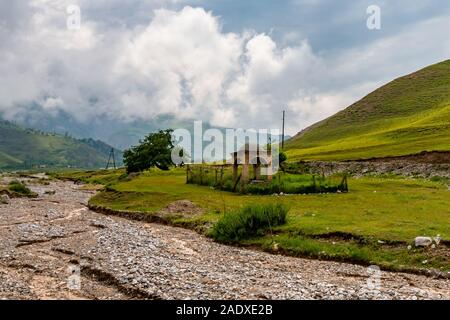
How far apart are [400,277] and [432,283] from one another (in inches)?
62.0

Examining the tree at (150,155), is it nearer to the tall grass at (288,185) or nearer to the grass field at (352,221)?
the tall grass at (288,185)

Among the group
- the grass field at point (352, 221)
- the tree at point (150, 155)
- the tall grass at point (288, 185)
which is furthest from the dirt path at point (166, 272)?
the tree at point (150, 155)

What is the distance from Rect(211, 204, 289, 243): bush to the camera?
35750 mm

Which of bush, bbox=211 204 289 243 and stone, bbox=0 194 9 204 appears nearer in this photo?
bush, bbox=211 204 289 243

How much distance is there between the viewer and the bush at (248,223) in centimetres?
3575

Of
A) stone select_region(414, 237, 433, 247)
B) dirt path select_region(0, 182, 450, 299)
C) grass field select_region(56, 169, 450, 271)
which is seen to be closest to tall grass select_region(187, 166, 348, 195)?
grass field select_region(56, 169, 450, 271)

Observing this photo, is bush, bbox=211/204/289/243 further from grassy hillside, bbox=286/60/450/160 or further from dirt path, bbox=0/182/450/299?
grassy hillside, bbox=286/60/450/160

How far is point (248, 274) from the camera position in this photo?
25.2 meters

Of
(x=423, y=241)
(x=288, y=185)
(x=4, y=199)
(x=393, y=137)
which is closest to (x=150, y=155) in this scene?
(x=393, y=137)

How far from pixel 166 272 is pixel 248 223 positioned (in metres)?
12.5

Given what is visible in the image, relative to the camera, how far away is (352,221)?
35.9 m

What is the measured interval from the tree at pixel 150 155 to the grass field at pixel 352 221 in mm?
73983

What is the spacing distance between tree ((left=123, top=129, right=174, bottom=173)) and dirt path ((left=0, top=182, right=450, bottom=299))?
94.7 metres

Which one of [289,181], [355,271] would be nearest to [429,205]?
[355,271]
